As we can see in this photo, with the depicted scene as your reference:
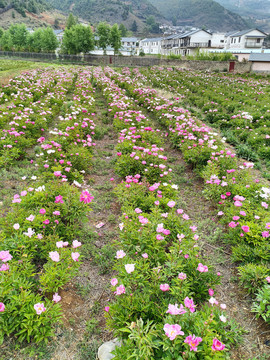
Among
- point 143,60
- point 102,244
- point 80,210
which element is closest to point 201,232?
point 102,244

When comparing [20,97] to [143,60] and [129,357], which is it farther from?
[143,60]

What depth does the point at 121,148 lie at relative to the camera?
5457mm

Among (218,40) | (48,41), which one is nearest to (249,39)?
(218,40)

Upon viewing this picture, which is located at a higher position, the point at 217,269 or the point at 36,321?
the point at 36,321

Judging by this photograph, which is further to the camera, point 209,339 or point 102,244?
point 102,244

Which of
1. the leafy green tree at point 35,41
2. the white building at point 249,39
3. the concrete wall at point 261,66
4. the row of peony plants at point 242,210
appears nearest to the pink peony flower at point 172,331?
the row of peony plants at point 242,210

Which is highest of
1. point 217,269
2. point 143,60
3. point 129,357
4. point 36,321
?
point 143,60

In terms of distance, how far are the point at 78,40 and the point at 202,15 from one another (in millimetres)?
155935

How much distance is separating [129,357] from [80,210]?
1.99 meters

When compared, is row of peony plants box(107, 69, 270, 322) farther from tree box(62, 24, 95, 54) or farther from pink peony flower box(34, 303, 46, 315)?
tree box(62, 24, 95, 54)

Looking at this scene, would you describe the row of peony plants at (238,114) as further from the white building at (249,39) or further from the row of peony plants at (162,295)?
the white building at (249,39)

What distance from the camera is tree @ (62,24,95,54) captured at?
37719 millimetres

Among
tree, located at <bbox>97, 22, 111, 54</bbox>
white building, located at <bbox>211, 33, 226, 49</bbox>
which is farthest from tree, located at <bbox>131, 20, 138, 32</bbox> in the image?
tree, located at <bbox>97, 22, 111, 54</bbox>

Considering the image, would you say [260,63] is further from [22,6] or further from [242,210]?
[22,6]
